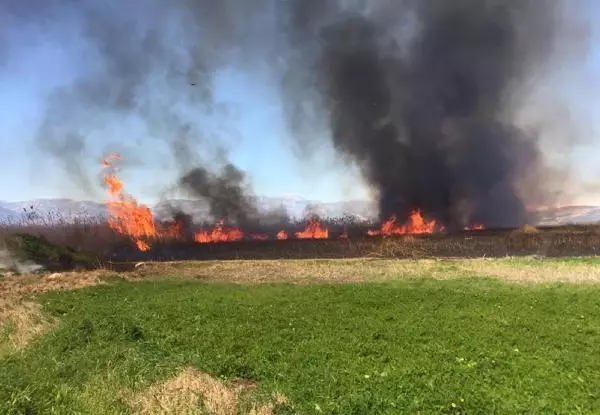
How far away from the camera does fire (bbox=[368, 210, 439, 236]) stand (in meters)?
94.9

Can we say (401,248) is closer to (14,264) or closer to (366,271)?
(366,271)

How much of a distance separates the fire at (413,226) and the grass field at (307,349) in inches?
2326

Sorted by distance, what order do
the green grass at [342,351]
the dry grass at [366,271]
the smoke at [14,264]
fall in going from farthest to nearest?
the smoke at [14,264] < the dry grass at [366,271] < the green grass at [342,351]

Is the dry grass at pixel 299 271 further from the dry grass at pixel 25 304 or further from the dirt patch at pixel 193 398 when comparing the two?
the dirt patch at pixel 193 398

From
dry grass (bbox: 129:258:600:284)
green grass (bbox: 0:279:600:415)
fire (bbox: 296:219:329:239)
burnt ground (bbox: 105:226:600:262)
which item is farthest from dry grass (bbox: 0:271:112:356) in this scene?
fire (bbox: 296:219:329:239)

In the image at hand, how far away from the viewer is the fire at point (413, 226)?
9494cm

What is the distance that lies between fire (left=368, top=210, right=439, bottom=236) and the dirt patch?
81137mm

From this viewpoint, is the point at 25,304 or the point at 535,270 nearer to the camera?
the point at 25,304

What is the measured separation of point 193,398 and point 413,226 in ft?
280

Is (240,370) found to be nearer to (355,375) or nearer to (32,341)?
(355,375)

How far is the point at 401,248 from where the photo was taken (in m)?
64.9

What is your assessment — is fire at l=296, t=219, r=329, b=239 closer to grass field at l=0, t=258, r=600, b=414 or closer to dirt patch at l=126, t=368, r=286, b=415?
grass field at l=0, t=258, r=600, b=414

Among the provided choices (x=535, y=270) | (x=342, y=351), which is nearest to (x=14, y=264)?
(x=342, y=351)

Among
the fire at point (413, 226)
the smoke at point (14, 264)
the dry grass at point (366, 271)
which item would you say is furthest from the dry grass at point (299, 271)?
the fire at point (413, 226)
